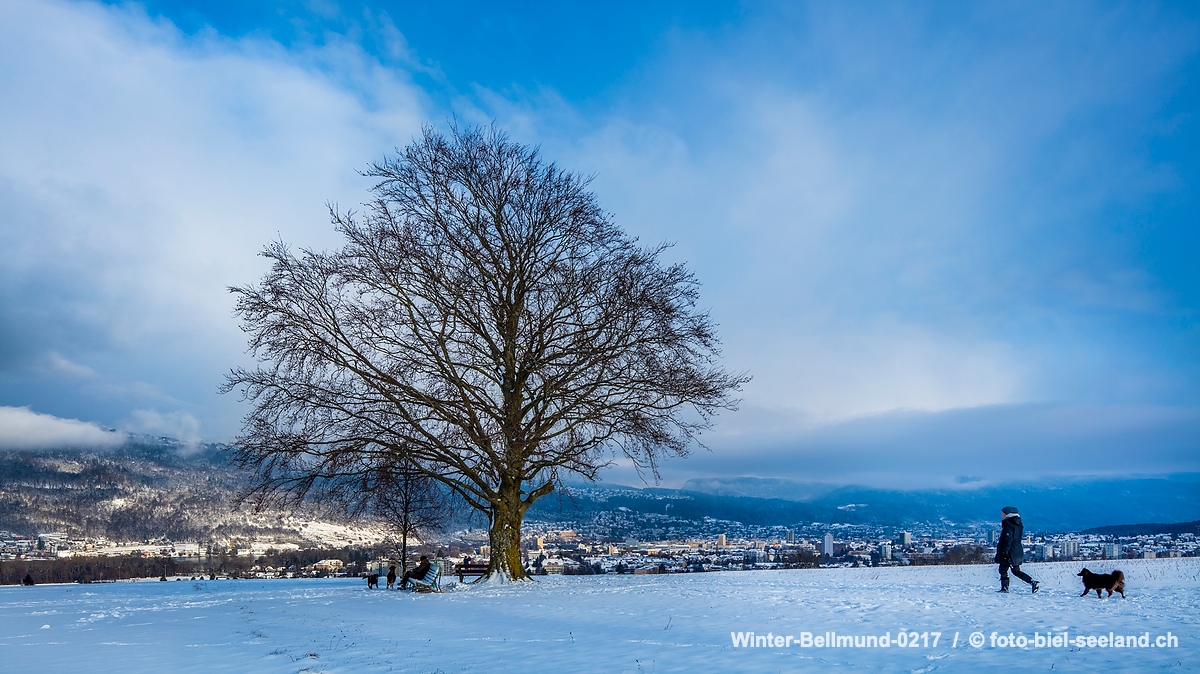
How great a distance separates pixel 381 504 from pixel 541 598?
756 cm

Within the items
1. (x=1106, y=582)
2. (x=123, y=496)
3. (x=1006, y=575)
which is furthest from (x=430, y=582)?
(x=123, y=496)

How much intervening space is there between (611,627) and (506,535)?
9.58 metres

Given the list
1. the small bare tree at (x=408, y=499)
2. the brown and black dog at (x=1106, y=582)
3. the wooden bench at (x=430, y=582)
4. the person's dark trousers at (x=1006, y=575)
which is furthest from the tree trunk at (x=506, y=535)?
the brown and black dog at (x=1106, y=582)

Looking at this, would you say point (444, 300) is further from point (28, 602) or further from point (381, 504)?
point (28, 602)

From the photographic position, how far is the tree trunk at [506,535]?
18.9m

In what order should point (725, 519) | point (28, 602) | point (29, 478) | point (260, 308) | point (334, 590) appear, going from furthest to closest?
point (29, 478) → point (725, 519) → point (334, 590) → point (260, 308) → point (28, 602)

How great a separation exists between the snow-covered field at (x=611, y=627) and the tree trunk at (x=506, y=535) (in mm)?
2404

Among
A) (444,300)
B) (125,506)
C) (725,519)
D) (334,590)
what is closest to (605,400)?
(444,300)

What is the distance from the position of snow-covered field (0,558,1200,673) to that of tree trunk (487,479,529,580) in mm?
2404

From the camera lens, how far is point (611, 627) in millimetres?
9922

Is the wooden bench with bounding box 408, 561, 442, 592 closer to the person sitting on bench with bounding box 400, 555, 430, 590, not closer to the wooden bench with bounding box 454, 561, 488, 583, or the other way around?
the person sitting on bench with bounding box 400, 555, 430, 590

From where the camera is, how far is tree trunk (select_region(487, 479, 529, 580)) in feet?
61.9

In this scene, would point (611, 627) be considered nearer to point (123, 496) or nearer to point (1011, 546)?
point (1011, 546)

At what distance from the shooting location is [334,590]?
18.7 meters
